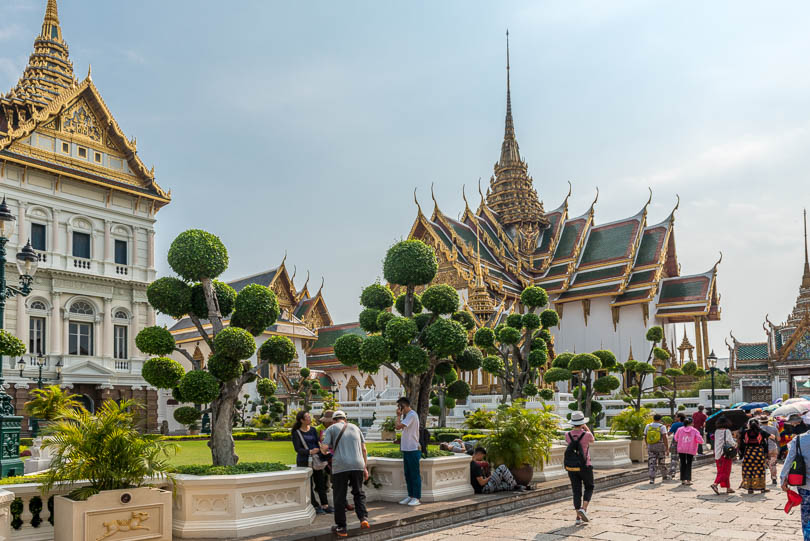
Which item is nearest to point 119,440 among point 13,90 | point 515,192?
point 13,90

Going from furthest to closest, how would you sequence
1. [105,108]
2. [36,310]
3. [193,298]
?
[105,108] → [36,310] → [193,298]

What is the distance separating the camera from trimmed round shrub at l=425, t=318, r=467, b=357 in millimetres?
11312

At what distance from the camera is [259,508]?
7.37 m

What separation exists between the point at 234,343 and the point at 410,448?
8.09 feet

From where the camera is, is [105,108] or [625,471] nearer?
[625,471]

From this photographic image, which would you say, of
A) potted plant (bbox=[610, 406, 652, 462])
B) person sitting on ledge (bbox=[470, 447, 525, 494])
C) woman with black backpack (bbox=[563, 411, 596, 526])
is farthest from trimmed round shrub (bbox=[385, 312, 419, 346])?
potted plant (bbox=[610, 406, 652, 462])

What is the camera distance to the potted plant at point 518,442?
1052 centimetres

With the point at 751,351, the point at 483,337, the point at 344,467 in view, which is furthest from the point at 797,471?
the point at 751,351

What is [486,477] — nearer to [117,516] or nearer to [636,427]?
[117,516]

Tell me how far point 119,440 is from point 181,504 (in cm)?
110

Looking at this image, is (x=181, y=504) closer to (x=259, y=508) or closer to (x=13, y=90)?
(x=259, y=508)

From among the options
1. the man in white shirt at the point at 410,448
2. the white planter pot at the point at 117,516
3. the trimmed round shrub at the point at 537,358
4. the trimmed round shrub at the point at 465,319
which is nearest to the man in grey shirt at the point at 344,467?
the man in white shirt at the point at 410,448

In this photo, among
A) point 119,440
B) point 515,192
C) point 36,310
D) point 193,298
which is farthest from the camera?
point 515,192

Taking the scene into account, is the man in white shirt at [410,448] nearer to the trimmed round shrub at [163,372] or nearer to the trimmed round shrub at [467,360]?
the trimmed round shrub at [163,372]
